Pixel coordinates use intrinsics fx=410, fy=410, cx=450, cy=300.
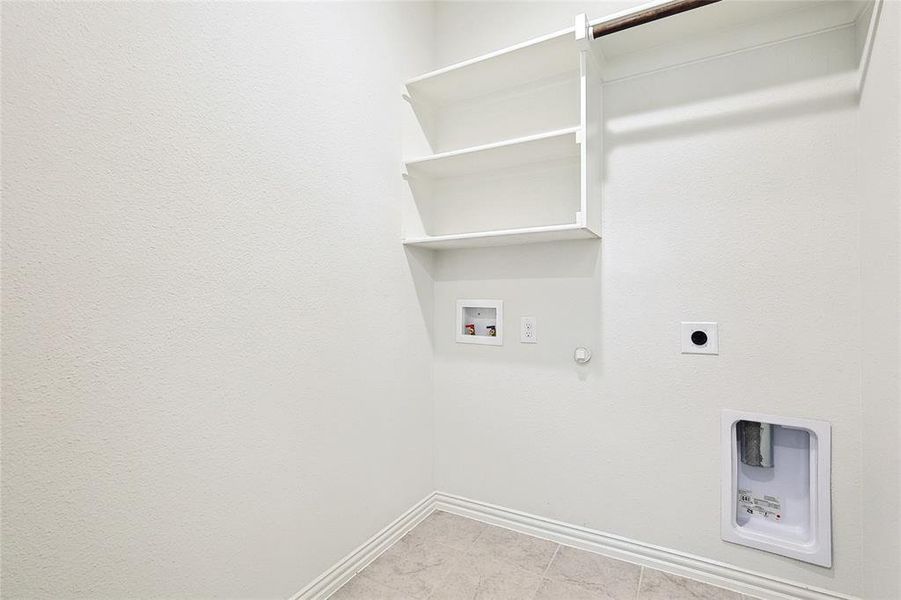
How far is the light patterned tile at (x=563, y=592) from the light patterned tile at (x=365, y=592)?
467 mm

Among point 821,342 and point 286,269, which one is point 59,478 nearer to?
point 286,269

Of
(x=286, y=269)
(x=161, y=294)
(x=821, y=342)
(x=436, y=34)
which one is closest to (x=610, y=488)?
(x=821, y=342)

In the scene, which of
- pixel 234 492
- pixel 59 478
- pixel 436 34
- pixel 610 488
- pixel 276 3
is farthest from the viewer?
pixel 436 34

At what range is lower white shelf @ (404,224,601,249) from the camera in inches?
61.1

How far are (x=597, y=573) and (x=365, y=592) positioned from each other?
0.87 meters

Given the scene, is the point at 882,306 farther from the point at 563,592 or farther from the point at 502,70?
the point at 502,70

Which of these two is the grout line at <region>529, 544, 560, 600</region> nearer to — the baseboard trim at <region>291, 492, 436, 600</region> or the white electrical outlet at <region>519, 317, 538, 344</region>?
the baseboard trim at <region>291, 492, 436, 600</region>

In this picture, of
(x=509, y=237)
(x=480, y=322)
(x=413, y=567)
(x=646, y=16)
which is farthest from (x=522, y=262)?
(x=413, y=567)

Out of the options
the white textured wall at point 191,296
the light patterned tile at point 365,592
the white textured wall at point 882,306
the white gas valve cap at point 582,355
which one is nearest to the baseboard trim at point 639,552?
the white textured wall at point 882,306

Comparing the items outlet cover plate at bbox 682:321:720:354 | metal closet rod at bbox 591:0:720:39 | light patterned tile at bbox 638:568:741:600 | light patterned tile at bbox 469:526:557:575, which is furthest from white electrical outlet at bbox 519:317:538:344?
metal closet rod at bbox 591:0:720:39

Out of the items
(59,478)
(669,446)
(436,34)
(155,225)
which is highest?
(436,34)

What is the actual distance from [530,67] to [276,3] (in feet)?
3.26

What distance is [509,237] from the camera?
66.4 inches

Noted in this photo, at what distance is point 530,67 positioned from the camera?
1.74 meters
